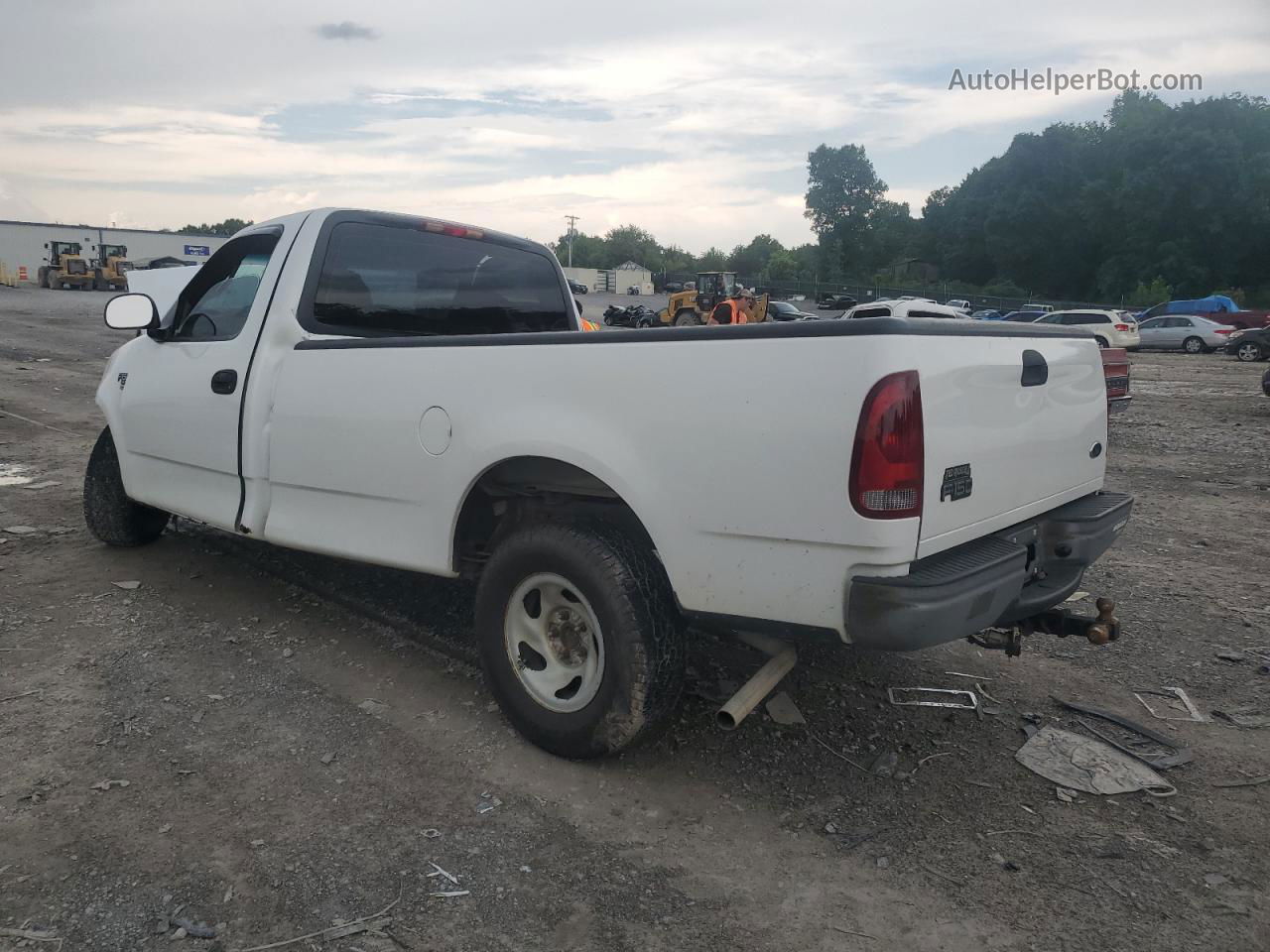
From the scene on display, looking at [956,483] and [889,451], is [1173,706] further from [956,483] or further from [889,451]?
[889,451]

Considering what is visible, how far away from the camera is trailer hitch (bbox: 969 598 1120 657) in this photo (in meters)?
3.25

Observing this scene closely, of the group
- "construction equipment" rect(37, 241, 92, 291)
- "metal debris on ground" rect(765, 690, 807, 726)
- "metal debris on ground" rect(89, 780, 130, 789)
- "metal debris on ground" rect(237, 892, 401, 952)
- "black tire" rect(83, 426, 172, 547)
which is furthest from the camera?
"construction equipment" rect(37, 241, 92, 291)

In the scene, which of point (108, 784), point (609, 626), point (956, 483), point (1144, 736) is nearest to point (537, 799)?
point (609, 626)

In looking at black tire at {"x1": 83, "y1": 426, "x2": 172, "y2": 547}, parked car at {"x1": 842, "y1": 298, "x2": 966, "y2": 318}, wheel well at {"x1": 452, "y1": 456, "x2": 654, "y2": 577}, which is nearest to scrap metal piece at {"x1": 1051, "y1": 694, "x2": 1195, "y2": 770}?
wheel well at {"x1": 452, "y1": 456, "x2": 654, "y2": 577}

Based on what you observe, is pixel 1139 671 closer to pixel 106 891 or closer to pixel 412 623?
pixel 412 623

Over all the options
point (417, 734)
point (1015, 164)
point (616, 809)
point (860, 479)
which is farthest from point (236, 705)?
point (1015, 164)

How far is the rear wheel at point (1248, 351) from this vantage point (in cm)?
2556

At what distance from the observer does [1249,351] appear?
85.1ft

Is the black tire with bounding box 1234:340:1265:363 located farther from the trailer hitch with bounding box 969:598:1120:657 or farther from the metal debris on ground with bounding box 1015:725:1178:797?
the trailer hitch with bounding box 969:598:1120:657

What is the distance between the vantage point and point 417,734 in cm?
350

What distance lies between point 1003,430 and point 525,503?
1.66m

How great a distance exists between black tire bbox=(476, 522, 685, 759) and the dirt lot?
0.18 meters

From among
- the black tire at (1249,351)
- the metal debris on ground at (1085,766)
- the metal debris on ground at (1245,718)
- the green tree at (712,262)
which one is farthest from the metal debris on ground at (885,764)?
the green tree at (712,262)

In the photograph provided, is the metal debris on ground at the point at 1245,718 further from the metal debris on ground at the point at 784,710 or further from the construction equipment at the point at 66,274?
the construction equipment at the point at 66,274
